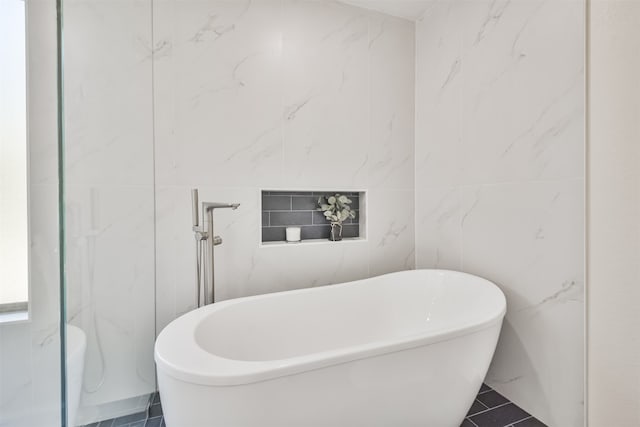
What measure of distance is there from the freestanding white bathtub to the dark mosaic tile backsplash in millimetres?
535

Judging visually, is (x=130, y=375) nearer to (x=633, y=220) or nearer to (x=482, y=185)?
(x=633, y=220)

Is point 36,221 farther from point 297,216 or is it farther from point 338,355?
point 297,216

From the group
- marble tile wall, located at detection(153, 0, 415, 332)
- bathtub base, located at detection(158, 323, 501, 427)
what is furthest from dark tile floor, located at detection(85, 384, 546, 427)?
marble tile wall, located at detection(153, 0, 415, 332)

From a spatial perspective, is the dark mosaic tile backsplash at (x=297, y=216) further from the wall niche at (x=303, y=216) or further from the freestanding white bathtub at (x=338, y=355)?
the freestanding white bathtub at (x=338, y=355)

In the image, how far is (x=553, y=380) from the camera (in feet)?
5.18

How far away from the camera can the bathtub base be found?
3.15 ft

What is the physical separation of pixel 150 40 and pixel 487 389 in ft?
8.67

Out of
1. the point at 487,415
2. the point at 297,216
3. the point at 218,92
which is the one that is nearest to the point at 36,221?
the point at 218,92

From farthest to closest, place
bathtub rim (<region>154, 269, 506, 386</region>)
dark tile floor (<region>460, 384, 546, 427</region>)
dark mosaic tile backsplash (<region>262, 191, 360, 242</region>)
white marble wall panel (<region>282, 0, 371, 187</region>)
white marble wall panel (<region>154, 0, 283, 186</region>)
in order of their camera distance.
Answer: dark mosaic tile backsplash (<region>262, 191, 360, 242</region>)
white marble wall panel (<region>282, 0, 371, 187</region>)
white marble wall panel (<region>154, 0, 283, 186</region>)
dark tile floor (<region>460, 384, 546, 427</region>)
bathtub rim (<region>154, 269, 506, 386</region>)

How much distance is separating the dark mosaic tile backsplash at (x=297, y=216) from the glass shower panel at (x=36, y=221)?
5.03 feet

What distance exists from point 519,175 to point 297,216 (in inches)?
54.0

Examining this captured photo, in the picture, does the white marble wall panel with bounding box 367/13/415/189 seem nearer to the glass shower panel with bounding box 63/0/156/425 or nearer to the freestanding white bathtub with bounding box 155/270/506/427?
the freestanding white bathtub with bounding box 155/270/506/427

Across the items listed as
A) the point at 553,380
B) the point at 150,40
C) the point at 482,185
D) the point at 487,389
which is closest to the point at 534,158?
the point at 482,185

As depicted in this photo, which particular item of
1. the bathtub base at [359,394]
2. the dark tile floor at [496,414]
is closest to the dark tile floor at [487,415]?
the dark tile floor at [496,414]
